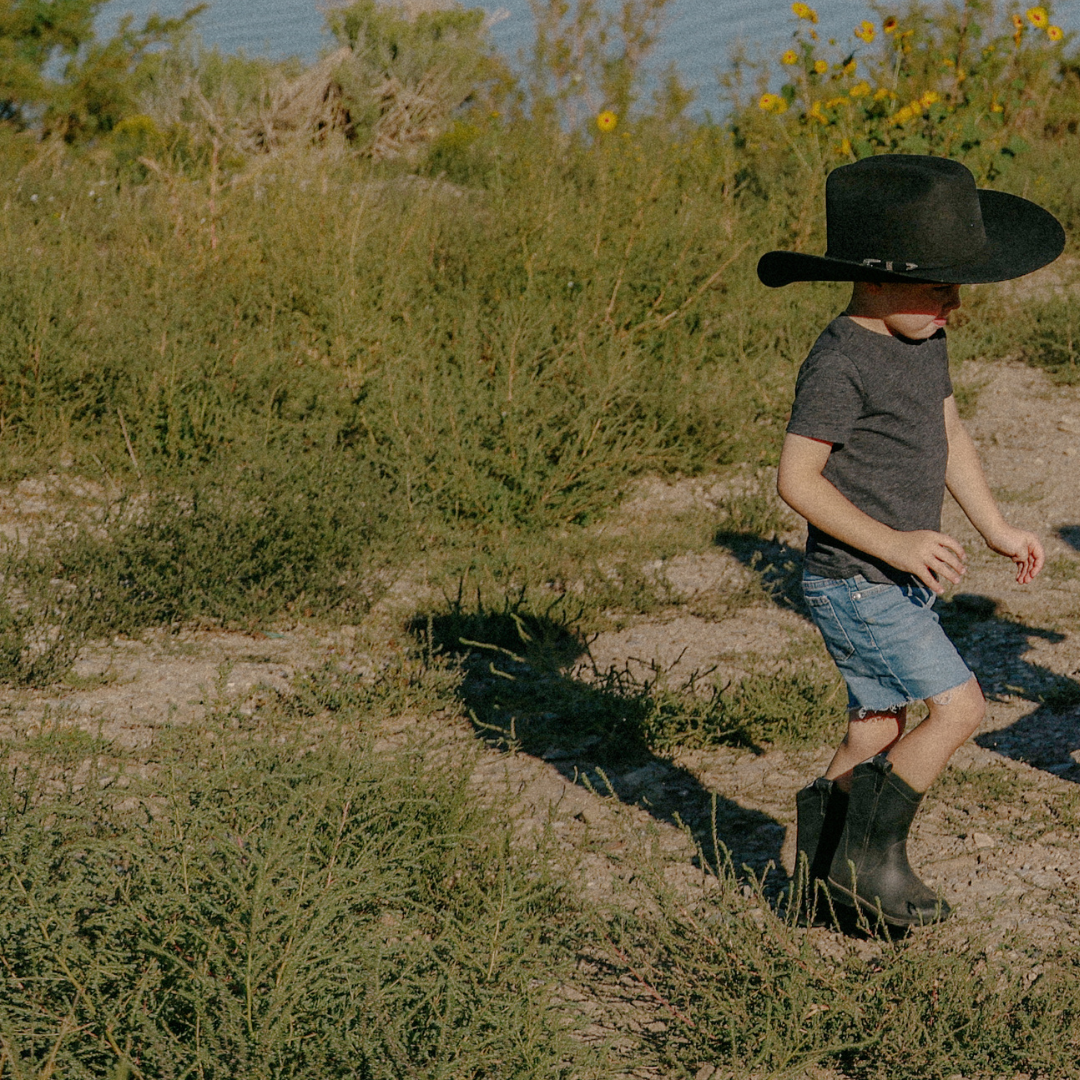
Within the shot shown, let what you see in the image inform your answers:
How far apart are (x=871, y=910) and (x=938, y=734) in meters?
0.39

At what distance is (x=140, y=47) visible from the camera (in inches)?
470

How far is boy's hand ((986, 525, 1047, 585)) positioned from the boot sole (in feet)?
2.31

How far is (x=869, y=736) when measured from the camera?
8.58ft

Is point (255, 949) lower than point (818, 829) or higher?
higher

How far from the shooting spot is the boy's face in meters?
2.45

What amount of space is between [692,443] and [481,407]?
102 centimetres

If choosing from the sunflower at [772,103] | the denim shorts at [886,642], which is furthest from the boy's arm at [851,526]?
the sunflower at [772,103]

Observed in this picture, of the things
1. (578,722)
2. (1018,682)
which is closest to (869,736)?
(578,722)

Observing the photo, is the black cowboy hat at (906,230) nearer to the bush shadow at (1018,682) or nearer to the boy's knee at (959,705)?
the boy's knee at (959,705)

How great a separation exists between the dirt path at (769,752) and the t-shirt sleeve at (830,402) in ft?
2.93

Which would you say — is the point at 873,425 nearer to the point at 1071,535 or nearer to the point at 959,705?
the point at 959,705

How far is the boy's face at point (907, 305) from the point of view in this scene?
8.04ft

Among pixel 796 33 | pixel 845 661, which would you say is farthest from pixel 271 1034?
pixel 796 33

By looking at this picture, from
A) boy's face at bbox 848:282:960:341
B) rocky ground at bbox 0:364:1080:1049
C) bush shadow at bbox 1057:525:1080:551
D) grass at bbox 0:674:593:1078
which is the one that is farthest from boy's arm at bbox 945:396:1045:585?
bush shadow at bbox 1057:525:1080:551
